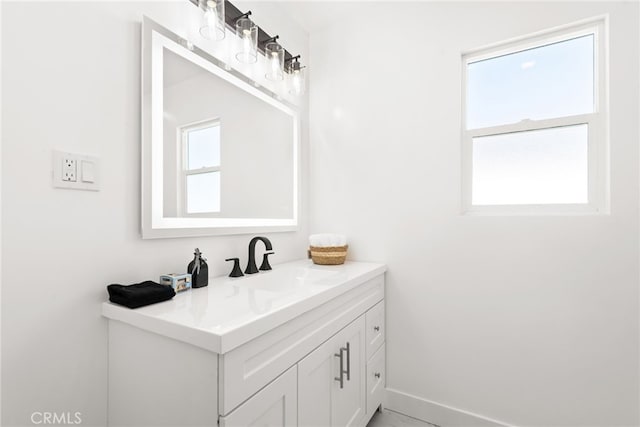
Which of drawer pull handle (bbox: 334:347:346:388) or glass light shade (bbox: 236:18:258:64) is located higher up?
glass light shade (bbox: 236:18:258:64)

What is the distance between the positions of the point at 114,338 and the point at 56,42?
947 millimetres

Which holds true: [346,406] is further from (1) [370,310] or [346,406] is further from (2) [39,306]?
(2) [39,306]

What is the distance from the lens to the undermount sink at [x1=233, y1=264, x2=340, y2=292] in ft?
4.44

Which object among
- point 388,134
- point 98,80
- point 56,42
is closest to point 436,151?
point 388,134

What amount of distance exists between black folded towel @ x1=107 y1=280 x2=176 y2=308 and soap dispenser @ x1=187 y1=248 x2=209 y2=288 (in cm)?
19

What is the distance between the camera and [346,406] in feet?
4.31

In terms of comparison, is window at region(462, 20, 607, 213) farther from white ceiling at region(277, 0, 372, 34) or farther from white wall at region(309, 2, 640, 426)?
white ceiling at region(277, 0, 372, 34)

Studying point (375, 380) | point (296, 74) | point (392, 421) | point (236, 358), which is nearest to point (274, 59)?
point (296, 74)

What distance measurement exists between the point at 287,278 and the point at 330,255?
340 millimetres

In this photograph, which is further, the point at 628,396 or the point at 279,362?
the point at 628,396

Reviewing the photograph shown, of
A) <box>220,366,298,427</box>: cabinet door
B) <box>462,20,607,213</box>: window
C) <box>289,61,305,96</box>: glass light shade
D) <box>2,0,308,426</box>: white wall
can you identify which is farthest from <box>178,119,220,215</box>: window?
<box>462,20,607,213</box>: window

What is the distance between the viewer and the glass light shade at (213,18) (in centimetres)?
123

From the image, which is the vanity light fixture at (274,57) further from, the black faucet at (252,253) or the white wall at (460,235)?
the black faucet at (252,253)

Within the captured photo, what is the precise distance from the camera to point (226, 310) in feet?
2.99
